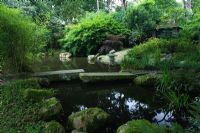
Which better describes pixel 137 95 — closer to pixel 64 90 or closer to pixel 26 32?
pixel 64 90

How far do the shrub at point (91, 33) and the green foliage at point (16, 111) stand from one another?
9982mm

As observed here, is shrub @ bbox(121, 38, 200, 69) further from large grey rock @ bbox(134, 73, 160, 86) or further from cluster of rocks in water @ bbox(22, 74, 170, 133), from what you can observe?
cluster of rocks in water @ bbox(22, 74, 170, 133)

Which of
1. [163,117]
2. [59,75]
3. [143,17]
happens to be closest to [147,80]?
[163,117]

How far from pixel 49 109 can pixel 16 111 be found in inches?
25.8

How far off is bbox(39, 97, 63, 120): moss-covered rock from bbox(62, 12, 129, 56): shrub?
35.3 feet

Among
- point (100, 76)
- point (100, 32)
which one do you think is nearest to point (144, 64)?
point (100, 76)

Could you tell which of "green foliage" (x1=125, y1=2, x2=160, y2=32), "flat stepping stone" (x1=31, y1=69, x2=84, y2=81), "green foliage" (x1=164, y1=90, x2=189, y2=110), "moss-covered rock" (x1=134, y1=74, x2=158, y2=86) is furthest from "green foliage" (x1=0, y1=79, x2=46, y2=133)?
"green foliage" (x1=125, y1=2, x2=160, y2=32)

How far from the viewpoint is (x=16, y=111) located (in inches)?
222

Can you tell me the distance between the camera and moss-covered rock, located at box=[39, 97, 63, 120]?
545 centimetres

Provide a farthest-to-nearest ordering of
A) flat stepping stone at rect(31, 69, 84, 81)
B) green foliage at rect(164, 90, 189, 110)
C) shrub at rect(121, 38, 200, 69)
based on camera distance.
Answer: flat stepping stone at rect(31, 69, 84, 81) < shrub at rect(121, 38, 200, 69) < green foliage at rect(164, 90, 189, 110)

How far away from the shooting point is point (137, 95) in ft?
24.2

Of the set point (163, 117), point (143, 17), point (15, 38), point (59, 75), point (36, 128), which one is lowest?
point (163, 117)

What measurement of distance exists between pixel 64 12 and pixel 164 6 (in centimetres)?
917

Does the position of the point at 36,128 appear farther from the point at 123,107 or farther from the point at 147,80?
the point at 147,80
